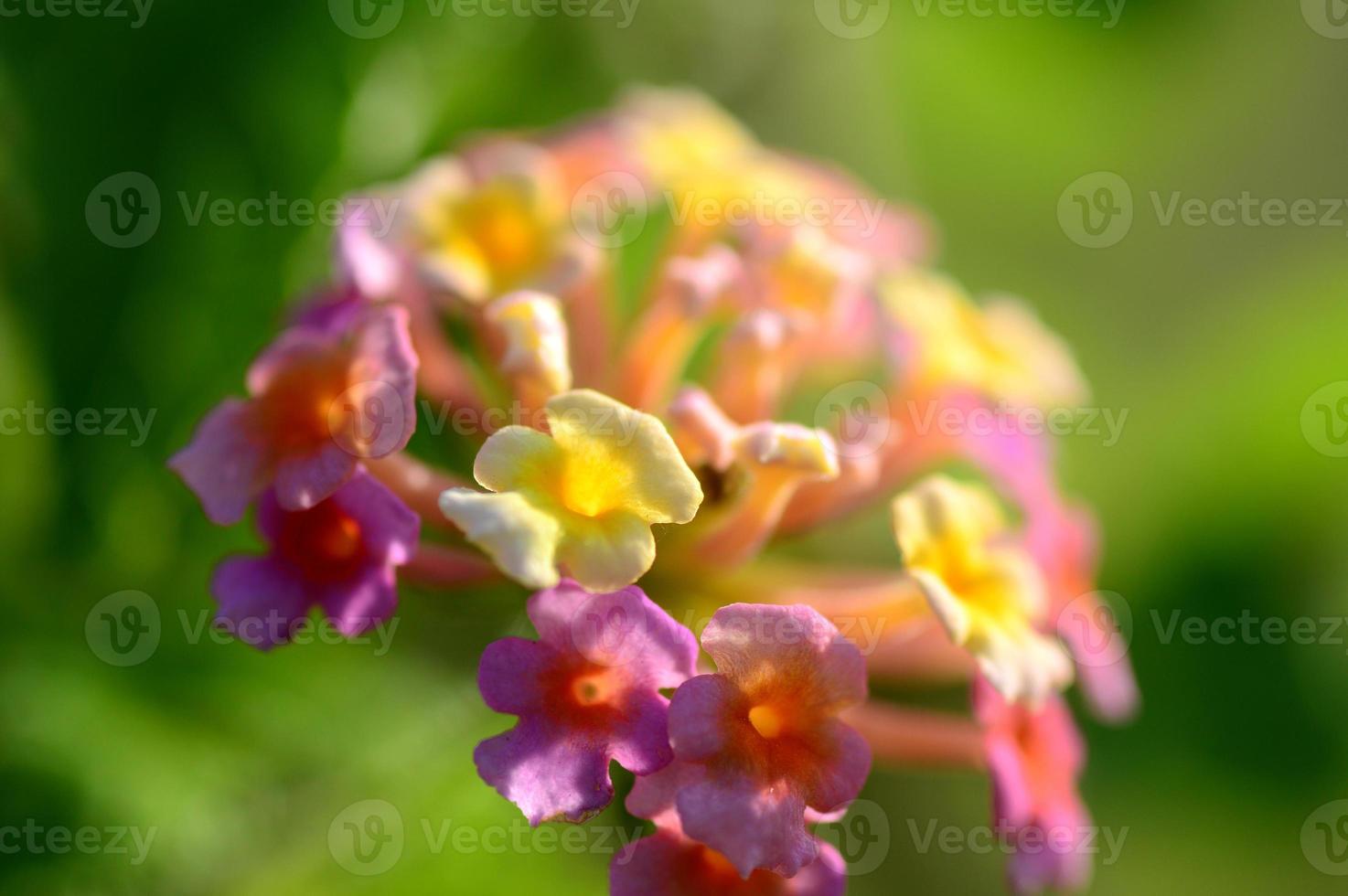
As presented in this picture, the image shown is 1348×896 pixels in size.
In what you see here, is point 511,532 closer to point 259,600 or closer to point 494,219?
point 259,600

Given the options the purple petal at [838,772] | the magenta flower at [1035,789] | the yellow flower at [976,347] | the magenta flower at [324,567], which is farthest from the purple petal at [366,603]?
the yellow flower at [976,347]

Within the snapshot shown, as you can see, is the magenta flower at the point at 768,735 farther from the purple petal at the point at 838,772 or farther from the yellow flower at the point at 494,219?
the yellow flower at the point at 494,219

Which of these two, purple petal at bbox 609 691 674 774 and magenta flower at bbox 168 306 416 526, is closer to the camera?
purple petal at bbox 609 691 674 774

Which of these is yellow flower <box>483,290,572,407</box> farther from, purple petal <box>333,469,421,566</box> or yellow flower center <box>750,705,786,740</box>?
yellow flower center <box>750,705,786,740</box>

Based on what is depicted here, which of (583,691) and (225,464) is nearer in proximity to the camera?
(583,691)

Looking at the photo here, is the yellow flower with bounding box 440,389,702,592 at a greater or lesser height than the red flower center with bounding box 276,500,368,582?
greater

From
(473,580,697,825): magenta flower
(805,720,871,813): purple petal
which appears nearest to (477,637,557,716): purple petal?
(473,580,697,825): magenta flower

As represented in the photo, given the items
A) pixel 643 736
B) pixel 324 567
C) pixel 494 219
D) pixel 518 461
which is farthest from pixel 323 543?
pixel 494 219
